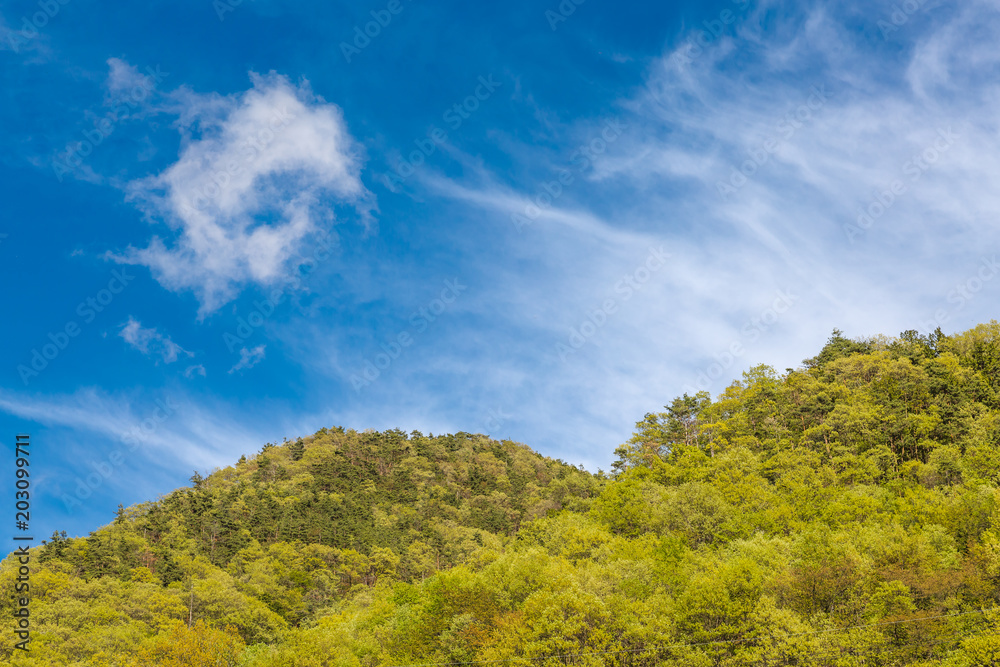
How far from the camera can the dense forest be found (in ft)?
126

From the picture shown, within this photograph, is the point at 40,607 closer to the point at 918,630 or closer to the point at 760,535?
the point at 760,535

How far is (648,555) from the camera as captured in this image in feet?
166

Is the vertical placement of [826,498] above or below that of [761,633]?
A: above

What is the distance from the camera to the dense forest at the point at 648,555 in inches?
1516

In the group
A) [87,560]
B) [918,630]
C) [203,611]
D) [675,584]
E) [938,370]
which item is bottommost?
[918,630]

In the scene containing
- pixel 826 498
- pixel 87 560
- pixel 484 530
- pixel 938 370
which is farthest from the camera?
pixel 484 530

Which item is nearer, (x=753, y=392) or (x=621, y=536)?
(x=621, y=536)

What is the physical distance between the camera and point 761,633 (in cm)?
3788

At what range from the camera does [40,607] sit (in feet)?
192

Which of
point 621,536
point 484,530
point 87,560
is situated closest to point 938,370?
point 621,536

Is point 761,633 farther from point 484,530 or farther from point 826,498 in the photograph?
point 484,530

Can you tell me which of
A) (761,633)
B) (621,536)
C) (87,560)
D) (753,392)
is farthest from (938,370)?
(87,560)

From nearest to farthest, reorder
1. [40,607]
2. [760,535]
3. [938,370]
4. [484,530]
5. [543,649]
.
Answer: [543,649] → [760,535] → [40,607] → [938,370] → [484,530]

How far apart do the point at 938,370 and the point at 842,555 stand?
104 feet
